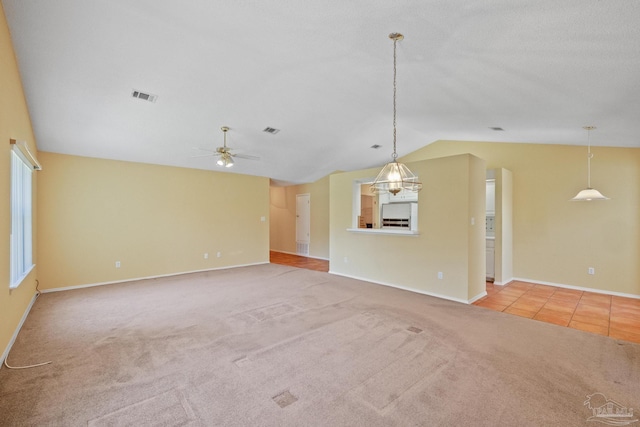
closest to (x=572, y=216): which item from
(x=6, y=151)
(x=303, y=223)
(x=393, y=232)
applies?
(x=393, y=232)

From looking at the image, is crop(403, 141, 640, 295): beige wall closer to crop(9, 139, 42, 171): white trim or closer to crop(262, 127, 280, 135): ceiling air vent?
crop(262, 127, 280, 135): ceiling air vent

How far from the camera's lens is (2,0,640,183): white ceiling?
7.14ft

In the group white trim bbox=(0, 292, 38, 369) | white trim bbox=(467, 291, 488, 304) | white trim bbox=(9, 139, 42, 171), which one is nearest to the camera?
white trim bbox=(0, 292, 38, 369)

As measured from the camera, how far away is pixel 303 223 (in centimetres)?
980

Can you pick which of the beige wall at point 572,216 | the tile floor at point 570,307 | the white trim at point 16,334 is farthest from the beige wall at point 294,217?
the white trim at point 16,334

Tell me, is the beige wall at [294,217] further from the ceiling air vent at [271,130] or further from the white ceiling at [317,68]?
the white ceiling at [317,68]

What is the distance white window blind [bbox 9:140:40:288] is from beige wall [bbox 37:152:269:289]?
91 centimetres

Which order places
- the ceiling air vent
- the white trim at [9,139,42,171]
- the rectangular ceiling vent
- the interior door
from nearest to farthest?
the white trim at [9,139,42,171]
the rectangular ceiling vent
the ceiling air vent
the interior door

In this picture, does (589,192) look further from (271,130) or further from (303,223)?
(303,223)

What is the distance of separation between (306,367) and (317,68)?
3.22 m

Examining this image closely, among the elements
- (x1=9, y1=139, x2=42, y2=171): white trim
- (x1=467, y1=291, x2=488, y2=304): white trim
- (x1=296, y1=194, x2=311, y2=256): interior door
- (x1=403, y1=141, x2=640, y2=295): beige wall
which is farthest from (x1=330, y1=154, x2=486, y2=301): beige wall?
(x1=9, y1=139, x2=42, y2=171): white trim

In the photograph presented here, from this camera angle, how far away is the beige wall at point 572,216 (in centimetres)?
486

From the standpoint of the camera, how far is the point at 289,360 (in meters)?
2.71

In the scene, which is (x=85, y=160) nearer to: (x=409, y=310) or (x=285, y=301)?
(x=285, y=301)
